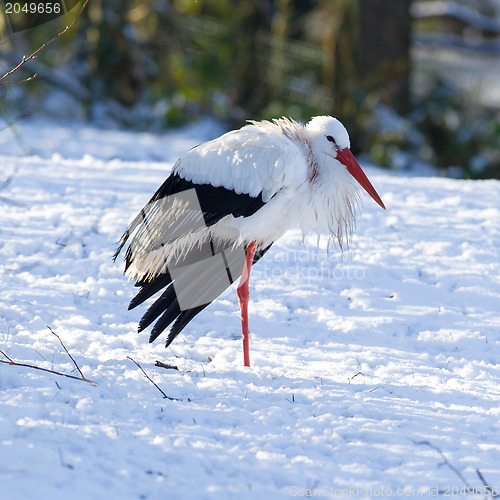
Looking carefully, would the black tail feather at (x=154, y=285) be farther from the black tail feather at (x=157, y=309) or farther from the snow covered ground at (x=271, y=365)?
the snow covered ground at (x=271, y=365)

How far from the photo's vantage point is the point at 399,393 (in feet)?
12.6

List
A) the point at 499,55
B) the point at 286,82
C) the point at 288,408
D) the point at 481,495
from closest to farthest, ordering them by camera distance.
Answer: the point at 481,495 < the point at 288,408 < the point at 286,82 < the point at 499,55

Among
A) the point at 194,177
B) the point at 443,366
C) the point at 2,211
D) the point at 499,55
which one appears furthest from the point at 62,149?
the point at 499,55

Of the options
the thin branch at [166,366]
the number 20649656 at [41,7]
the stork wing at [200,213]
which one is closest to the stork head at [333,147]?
the stork wing at [200,213]

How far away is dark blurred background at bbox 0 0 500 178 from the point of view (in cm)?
1131

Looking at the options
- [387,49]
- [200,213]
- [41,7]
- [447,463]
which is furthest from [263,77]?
[447,463]

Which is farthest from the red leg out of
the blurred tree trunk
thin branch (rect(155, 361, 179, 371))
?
the blurred tree trunk

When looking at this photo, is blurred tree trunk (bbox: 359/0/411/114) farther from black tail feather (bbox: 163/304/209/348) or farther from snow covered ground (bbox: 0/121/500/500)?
black tail feather (bbox: 163/304/209/348)

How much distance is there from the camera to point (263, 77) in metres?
13.2

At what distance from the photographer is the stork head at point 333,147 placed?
4246 mm

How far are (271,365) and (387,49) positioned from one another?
8594 mm

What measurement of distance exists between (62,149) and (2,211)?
436 centimetres

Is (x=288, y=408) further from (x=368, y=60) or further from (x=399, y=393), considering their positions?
(x=368, y=60)

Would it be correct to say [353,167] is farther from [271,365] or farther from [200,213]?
[271,365]
